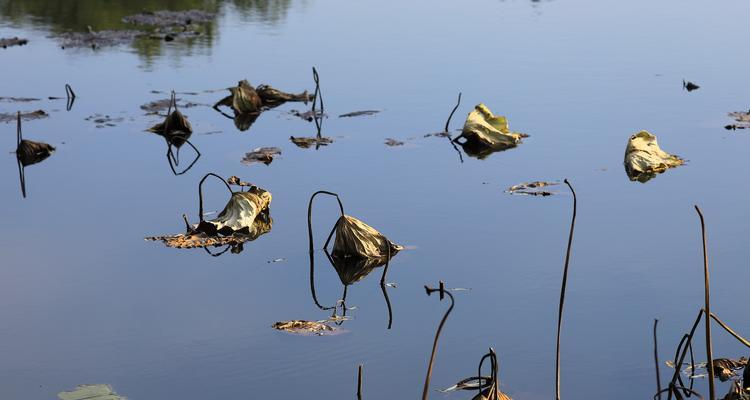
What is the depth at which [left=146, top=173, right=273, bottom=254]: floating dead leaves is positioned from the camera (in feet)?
25.5

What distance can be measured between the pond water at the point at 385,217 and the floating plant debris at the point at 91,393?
7 cm

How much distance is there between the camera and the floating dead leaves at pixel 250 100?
11.8m

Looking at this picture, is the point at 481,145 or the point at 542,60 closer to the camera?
the point at 481,145

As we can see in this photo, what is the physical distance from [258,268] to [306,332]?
1.17 metres

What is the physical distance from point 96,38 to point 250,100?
5.22 metres

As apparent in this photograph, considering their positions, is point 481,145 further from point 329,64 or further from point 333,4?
point 333,4

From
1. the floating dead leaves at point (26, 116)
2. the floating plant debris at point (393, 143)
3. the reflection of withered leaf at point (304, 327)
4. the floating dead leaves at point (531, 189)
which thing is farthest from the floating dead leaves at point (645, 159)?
the floating dead leaves at point (26, 116)

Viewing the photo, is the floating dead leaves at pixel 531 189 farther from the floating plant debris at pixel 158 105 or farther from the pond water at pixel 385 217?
the floating plant debris at pixel 158 105

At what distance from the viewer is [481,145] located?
34.1ft

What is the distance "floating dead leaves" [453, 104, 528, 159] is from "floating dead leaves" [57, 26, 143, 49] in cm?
706

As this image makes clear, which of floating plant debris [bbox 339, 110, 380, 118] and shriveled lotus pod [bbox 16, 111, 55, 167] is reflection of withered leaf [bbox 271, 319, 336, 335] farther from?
floating plant debris [bbox 339, 110, 380, 118]

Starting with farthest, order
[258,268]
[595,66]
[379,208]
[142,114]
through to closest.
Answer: [595,66], [142,114], [379,208], [258,268]

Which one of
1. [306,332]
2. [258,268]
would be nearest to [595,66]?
[258,268]

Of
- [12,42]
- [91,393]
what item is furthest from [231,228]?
[12,42]
